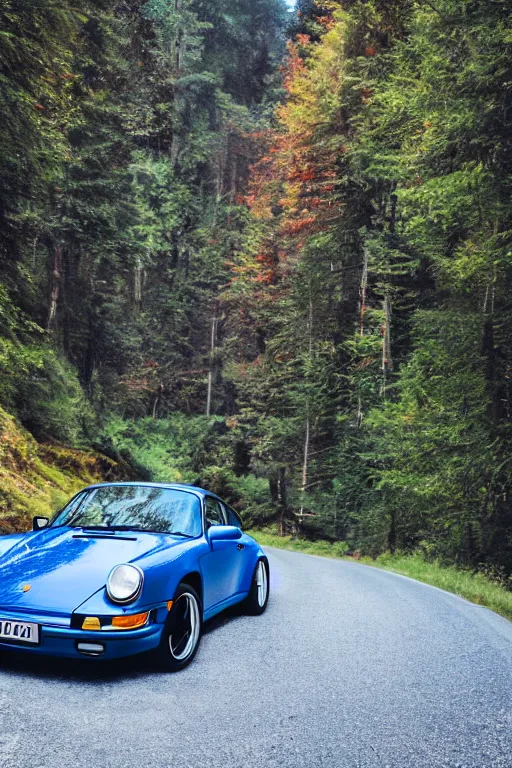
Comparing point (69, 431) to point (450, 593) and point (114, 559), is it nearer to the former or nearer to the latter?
point (450, 593)

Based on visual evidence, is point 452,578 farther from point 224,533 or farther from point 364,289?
point 364,289

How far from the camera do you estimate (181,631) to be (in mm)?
4891

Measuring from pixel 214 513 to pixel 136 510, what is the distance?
0.99 meters

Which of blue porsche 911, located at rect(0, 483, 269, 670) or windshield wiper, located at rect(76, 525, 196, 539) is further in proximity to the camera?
windshield wiper, located at rect(76, 525, 196, 539)

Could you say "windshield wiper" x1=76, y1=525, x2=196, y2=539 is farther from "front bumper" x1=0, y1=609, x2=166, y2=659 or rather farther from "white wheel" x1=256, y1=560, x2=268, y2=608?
"white wheel" x1=256, y1=560, x2=268, y2=608

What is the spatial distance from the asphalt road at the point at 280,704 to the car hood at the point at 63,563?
49cm

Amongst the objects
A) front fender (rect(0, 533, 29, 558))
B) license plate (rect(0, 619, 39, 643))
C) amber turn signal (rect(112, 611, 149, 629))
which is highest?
front fender (rect(0, 533, 29, 558))

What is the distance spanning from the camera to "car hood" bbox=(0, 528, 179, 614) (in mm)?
4309

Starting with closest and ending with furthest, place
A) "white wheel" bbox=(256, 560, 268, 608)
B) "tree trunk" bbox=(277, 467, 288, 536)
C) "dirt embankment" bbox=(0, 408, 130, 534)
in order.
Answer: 1. "white wheel" bbox=(256, 560, 268, 608)
2. "dirt embankment" bbox=(0, 408, 130, 534)
3. "tree trunk" bbox=(277, 467, 288, 536)

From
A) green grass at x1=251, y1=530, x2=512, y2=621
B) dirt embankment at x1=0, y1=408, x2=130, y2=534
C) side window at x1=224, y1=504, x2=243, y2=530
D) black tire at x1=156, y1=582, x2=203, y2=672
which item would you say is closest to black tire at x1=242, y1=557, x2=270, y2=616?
side window at x1=224, y1=504, x2=243, y2=530

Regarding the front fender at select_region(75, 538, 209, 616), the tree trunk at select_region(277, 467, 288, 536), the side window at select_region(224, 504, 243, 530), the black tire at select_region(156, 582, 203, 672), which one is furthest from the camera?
the tree trunk at select_region(277, 467, 288, 536)

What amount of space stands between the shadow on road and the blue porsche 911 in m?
0.19

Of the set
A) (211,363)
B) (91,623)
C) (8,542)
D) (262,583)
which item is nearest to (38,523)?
(8,542)

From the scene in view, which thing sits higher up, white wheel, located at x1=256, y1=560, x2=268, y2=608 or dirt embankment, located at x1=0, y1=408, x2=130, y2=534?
white wheel, located at x1=256, y1=560, x2=268, y2=608
